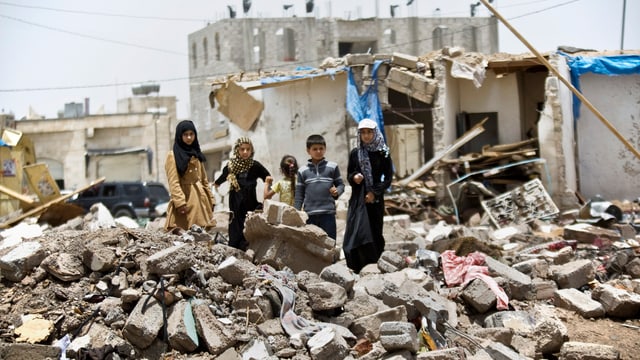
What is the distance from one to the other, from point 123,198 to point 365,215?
15142mm

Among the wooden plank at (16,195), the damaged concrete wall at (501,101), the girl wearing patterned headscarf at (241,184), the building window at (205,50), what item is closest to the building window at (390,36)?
the building window at (205,50)

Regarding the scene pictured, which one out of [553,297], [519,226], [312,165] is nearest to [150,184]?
[519,226]

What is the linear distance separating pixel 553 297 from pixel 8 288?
455 centimetres

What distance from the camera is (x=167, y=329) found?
14.8 ft

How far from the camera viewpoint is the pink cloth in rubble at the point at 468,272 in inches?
227

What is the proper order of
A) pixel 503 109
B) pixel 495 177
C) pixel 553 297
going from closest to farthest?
pixel 553 297, pixel 495 177, pixel 503 109

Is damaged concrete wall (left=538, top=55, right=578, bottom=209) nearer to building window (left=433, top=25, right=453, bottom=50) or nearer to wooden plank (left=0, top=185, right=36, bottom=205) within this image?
wooden plank (left=0, top=185, right=36, bottom=205)

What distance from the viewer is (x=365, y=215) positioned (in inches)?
261

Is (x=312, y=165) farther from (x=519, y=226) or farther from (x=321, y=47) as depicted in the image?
(x=321, y=47)

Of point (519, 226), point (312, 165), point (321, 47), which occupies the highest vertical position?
point (321, 47)

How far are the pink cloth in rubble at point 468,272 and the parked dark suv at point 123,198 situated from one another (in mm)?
15044

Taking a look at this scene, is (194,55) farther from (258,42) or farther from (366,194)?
(366,194)

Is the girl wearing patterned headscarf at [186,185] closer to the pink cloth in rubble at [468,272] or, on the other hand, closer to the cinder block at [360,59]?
the pink cloth in rubble at [468,272]

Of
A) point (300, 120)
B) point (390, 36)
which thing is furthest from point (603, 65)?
point (390, 36)
